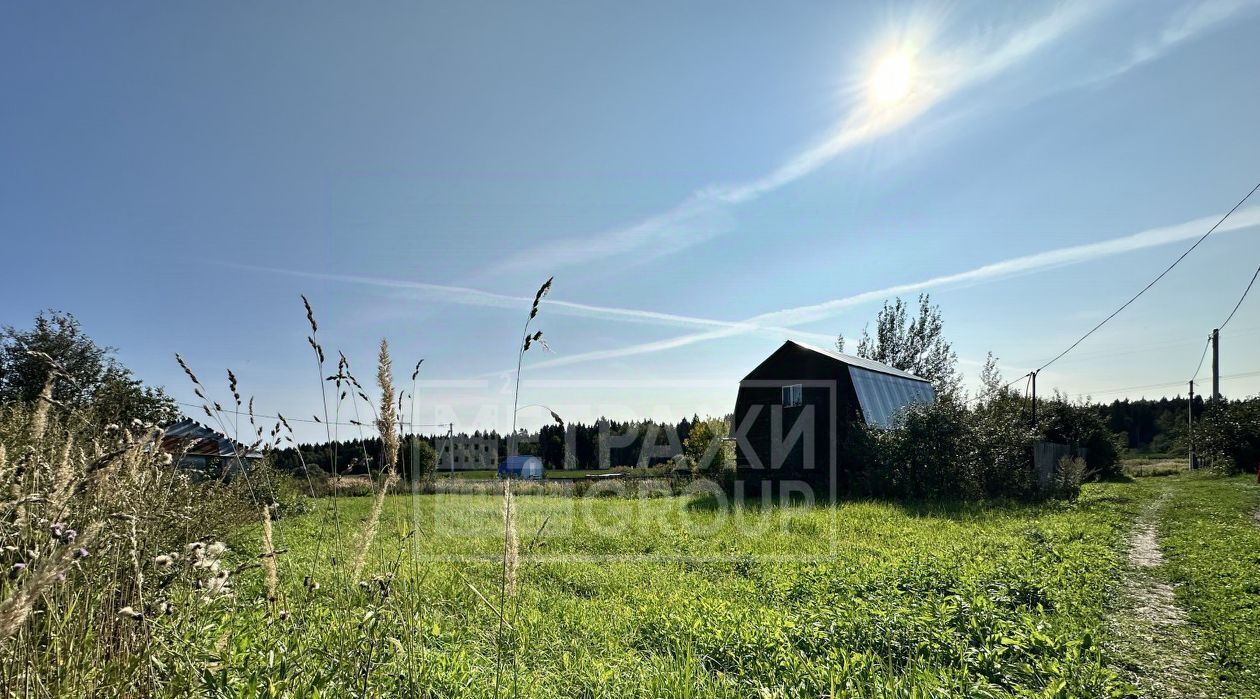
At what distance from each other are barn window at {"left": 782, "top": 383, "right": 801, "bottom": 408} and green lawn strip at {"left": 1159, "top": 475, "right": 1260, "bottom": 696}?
29.3ft

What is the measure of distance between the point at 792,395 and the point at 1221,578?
41.1 feet

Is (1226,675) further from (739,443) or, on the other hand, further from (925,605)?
(739,443)

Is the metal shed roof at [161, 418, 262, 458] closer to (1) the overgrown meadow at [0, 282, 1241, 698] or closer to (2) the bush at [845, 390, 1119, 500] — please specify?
(1) the overgrown meadow at [0, 282, 1241, 698]

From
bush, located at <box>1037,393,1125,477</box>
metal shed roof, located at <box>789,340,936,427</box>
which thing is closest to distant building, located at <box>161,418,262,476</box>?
metal shed roof, located at <box>789,340,936,427</box>

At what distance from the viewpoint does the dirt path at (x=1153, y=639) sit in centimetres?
373

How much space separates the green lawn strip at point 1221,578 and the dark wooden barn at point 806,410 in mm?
7008

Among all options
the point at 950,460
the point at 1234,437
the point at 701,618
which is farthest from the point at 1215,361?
the point at 701,618

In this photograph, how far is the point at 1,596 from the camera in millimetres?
2400

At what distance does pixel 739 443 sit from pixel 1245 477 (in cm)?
1664

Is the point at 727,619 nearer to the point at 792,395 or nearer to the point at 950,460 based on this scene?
the point at 950,460

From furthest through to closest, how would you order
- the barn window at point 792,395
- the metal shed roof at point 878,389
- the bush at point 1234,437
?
the bush at point 1234,437, the barn window at point 792,395, the metal shed roof at point 878,389

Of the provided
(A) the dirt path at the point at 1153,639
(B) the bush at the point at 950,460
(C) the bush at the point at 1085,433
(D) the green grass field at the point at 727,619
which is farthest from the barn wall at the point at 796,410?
(C) the bush at the point at 1085,433

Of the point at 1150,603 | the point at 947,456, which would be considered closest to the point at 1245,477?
the point at 947,456

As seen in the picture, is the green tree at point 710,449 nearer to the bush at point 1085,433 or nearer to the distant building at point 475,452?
the distant building at point 475,452
